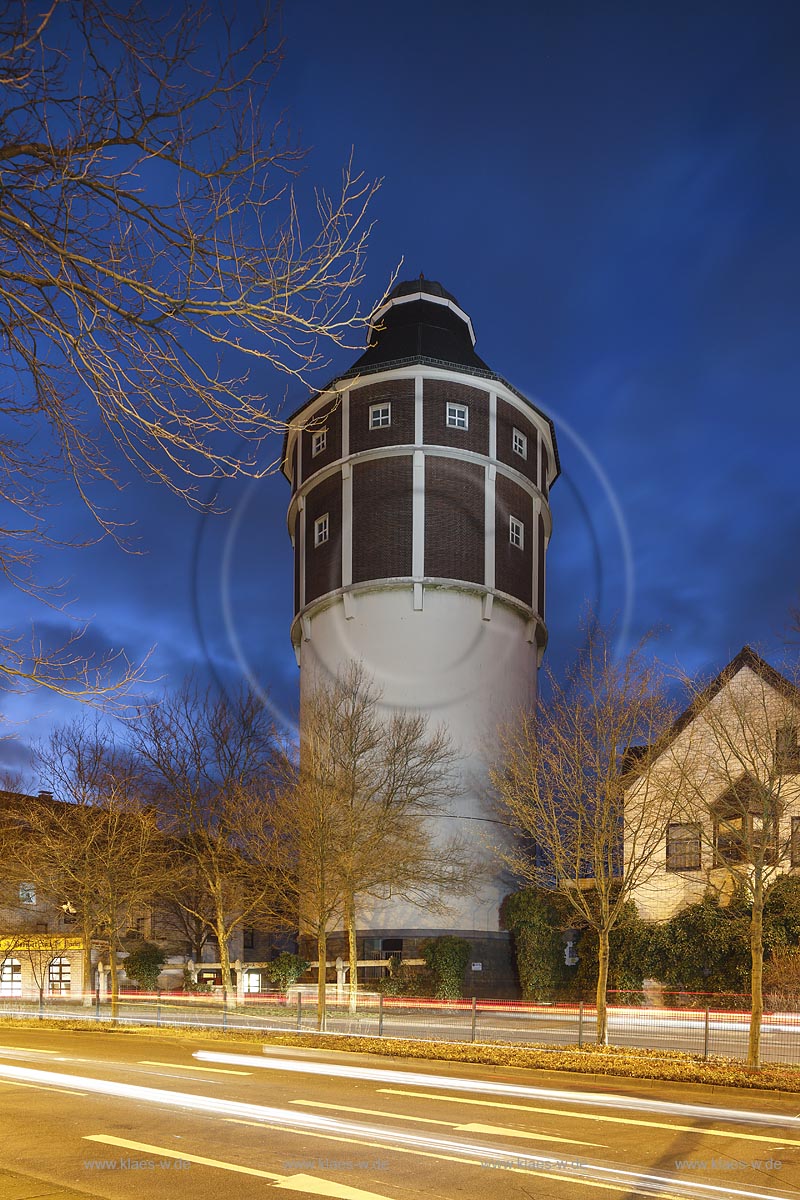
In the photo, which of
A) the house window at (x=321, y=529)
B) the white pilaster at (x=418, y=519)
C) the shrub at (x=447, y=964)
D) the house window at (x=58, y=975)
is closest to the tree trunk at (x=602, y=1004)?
the shrub at (x=447, y=964)

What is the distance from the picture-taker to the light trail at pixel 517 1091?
1563cm

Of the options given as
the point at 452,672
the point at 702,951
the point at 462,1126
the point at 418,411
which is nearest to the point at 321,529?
the point at 418,411

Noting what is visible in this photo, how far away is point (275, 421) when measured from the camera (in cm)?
866

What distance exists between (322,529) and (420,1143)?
42227 millimetres

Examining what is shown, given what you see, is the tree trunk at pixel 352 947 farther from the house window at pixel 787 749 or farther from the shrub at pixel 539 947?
the house window at pixel 787 749

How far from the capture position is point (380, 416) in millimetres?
52281

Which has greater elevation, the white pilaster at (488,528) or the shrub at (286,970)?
the white pilaster at (488,528)

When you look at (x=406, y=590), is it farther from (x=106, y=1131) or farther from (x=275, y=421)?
(x=275, y=421)

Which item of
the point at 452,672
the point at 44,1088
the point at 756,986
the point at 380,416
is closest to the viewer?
the point at 44,1088

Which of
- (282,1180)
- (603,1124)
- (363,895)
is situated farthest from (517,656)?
(282,1180)

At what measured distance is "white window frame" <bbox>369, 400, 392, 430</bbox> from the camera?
170ft

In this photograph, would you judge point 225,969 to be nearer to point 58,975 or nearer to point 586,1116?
point 58,975

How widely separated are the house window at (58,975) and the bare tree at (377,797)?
20.4 m

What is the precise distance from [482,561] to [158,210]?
43.1 metres
